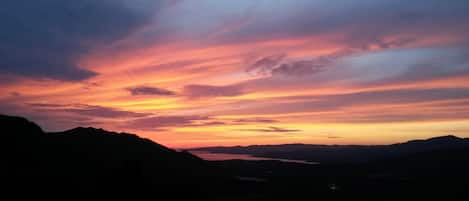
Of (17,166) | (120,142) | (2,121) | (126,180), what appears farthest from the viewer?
(120,142)

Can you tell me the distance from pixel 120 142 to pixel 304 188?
209 ft

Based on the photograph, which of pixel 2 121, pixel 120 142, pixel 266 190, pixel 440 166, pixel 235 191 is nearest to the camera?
pixel 2 121

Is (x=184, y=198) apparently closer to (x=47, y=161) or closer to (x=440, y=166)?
(x=47, y=161)

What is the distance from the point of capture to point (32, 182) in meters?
65.0

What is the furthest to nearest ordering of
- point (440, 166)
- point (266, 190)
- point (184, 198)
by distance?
1. point (440, 166)
2. point (266, 190)
3. point (184, 198)

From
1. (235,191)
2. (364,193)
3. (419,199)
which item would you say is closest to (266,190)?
(235,191)

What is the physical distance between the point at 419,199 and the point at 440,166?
90.6 meters

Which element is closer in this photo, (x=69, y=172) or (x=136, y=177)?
(x=136, y=177)

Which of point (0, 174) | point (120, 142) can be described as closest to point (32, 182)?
point (0, 174)

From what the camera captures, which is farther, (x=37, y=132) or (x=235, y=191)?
(x=235, y=191)

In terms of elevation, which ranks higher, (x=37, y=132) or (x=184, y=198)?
(x=37, y=132)

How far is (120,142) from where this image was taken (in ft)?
524

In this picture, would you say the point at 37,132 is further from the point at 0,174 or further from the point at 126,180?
the point at 126,180

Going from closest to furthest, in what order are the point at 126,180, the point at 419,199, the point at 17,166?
the point at 126,180 < the point at 17,166 < the point at 419,199
